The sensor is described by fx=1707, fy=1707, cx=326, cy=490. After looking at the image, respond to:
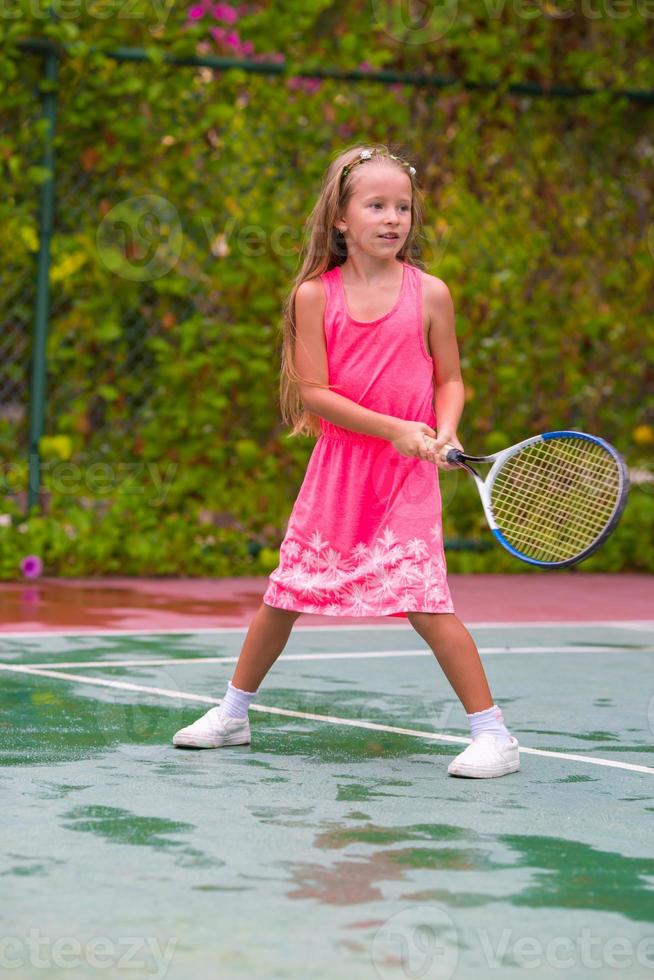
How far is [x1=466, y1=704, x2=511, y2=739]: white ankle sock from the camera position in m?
3.83

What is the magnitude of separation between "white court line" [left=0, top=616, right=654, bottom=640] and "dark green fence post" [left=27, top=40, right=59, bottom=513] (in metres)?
1.92

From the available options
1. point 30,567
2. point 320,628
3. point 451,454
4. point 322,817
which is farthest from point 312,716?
point 30,567

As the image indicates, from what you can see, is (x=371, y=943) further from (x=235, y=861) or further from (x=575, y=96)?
(x=575, y=96)

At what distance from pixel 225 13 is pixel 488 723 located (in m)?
5.11

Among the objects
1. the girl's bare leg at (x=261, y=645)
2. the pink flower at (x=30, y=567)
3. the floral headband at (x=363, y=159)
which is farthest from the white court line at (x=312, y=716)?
the pink flower at (x=30, y=567)

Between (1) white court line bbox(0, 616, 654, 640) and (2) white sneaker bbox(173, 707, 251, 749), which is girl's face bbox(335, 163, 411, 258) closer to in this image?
(2) white sneaker bbox(173, 707, 251, 749)

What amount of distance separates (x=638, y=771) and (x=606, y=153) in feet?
18.7

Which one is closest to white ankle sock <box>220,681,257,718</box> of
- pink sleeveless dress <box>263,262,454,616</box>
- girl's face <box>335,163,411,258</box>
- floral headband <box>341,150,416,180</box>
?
pink sleeveless dress <box>263,262,454,616</box>

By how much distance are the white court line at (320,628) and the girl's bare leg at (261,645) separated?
1845 mm

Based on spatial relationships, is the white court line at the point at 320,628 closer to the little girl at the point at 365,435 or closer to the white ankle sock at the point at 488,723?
the little girl at the point at 365,435

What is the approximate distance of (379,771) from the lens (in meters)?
3.78

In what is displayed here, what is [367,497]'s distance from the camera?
13.1ft

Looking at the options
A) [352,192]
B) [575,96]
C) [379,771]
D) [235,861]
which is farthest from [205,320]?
[235,861]

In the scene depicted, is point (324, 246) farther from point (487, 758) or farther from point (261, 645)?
point (487, 758)
